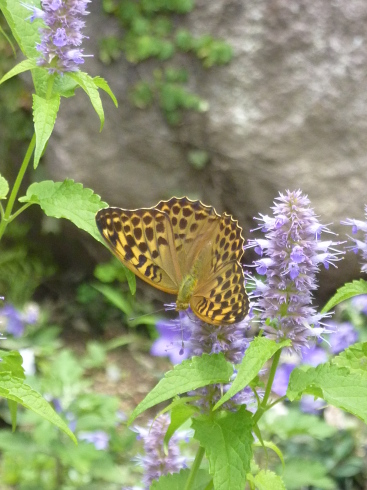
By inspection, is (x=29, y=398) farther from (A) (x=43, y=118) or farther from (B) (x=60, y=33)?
(B) (x=60, y=33)

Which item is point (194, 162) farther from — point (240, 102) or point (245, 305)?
point (245, 305)

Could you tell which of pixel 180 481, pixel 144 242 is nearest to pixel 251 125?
pixel 144 242

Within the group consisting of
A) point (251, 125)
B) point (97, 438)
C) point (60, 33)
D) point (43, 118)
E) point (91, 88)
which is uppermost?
point (251, 125)

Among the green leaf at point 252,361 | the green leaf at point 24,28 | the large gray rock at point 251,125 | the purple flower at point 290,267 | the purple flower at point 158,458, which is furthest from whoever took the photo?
the large gray rock at point 251,125

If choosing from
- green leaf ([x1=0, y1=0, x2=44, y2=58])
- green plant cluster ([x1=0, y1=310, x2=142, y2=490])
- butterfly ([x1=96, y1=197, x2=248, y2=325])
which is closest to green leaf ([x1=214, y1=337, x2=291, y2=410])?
butterfly ([x1=96, y1=197, x2=248, y2=325])

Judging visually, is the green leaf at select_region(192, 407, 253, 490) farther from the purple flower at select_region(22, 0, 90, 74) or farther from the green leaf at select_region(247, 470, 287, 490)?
the purple flower at select_region(22, 0, 90, 74)

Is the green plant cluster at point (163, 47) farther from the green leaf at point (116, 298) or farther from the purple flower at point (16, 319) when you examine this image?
the purple flower at point (16, 319)

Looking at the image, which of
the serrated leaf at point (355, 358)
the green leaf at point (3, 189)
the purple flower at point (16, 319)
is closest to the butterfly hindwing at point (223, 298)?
the serrated leaf at point (355, 358)
